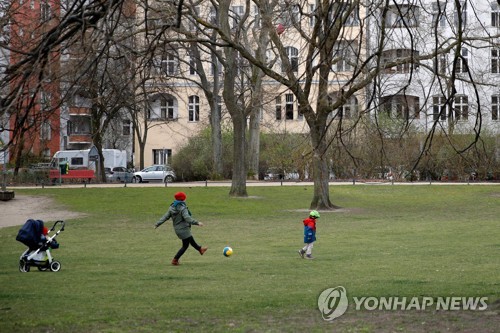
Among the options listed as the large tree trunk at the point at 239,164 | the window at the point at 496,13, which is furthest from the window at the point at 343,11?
the large tree trunk at the point at 239,164

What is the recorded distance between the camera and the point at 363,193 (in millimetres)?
54438

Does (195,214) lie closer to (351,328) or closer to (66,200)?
(66,200)

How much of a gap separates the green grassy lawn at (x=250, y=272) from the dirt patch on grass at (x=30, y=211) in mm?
1400

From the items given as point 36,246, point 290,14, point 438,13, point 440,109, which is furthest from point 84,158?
point 438,13

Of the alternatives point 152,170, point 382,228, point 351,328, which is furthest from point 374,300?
point 152,170

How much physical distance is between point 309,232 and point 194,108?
226ft

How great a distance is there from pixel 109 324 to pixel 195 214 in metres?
30.6

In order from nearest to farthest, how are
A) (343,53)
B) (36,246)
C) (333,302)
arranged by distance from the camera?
(333,302)
(36,246)
(343,53)

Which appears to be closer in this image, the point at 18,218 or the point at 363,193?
the point at 18,218

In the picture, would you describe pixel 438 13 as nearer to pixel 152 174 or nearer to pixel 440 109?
pixel 440 109

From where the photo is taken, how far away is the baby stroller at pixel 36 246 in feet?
61.8

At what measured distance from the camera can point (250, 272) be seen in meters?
19.1

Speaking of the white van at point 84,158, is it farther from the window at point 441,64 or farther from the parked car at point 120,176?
the window at point 441,64

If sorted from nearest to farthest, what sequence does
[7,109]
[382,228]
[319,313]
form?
[7,109] < [319,313] < [382,228]
